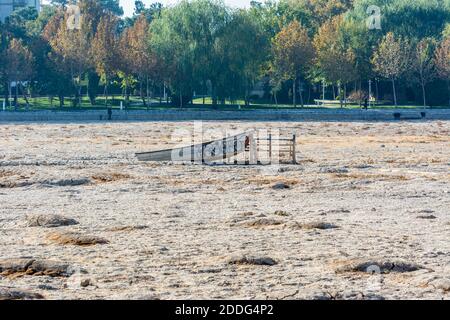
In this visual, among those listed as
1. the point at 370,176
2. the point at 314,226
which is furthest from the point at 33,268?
the point at 370,176

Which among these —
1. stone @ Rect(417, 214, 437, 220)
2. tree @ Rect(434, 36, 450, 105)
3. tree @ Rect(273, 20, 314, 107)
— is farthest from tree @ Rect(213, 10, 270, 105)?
stone @ Rect(417, 214, 437, 220)

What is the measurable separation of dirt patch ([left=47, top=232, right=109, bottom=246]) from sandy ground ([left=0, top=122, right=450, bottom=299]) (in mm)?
58

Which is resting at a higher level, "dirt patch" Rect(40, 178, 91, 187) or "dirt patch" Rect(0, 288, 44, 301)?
"dirt patch" Rect(40, 178, 91, 187)

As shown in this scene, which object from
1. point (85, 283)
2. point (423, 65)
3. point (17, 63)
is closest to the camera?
point (85, 283)

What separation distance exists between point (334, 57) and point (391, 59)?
4.17 m

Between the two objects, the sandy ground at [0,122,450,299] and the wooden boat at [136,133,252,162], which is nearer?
the sandy ground at [0,122,450,299]

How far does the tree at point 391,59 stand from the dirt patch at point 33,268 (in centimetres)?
6779

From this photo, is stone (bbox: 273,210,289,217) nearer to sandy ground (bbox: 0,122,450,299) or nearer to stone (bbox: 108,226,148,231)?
sandy ground (bbox: 0,122,450,299)

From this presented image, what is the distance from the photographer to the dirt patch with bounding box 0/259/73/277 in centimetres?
1595

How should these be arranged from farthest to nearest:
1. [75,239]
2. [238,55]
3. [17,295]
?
[238,55] < [75,239] < [17,295]

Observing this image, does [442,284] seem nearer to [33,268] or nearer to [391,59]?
[33,268]

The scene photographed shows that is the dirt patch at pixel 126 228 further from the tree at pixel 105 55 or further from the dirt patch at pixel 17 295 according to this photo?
the tree at pixel 105 55

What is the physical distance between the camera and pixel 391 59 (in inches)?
A: 3255
